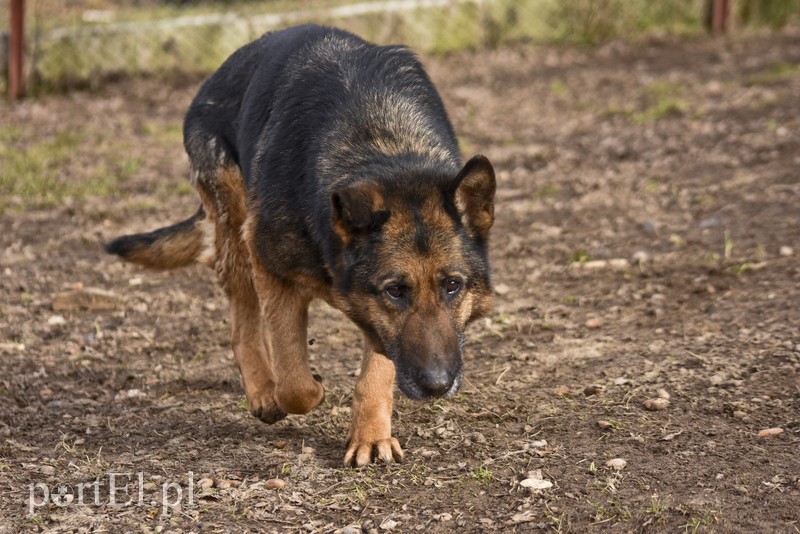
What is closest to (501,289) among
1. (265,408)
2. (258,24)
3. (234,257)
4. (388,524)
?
(234,257)

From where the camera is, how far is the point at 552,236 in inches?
310

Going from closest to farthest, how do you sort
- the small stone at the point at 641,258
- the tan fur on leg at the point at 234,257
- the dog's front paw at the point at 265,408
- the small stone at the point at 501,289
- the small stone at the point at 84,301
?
the dog's front paw at the point at 265,408, the tan fur on leg at the point at 234,257, the small stone at the point at 84,301, the small stone at the point at 501,289, the small stone at the point at 641,258

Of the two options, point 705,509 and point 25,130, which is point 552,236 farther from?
point 25,130

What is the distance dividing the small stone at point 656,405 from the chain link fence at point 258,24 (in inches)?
357

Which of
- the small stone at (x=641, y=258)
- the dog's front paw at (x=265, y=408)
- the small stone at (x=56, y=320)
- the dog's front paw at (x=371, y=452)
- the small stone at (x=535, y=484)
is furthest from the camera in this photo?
the small stone at (x=641, y=258)

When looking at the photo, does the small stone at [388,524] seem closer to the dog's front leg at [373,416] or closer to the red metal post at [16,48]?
the dog's front leg at [373,416]

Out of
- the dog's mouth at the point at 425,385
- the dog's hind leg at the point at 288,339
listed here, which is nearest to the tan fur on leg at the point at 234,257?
the dog's hind leg at the point at 288,339

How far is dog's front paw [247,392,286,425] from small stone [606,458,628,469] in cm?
166

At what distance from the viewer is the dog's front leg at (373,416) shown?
4.65 m

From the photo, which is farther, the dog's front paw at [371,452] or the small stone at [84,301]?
the small stone at [84,301]

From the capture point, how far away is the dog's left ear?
424cm

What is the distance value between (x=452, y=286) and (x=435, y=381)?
44 centimetres

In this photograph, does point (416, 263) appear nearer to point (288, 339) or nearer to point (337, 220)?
point (337, 220)

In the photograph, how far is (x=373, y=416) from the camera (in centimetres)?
473
